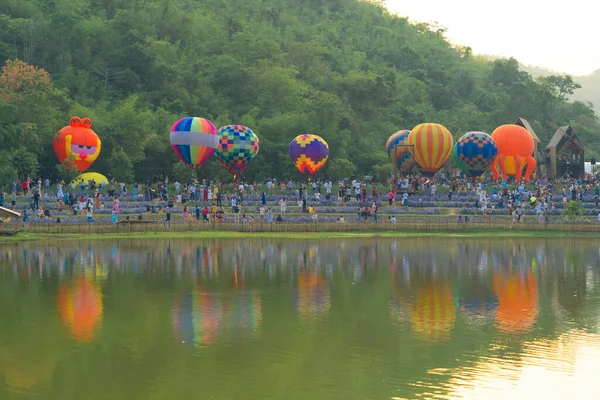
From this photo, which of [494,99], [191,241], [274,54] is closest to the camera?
[191,241]

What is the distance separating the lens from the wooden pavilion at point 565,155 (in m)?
104

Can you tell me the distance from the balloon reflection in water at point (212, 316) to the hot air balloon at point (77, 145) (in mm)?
42511

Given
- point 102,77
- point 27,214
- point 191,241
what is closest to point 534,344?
point 191,241

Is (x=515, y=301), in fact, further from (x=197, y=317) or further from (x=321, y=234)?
(x=321, y=234)

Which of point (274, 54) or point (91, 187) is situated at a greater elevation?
point (274, 54)

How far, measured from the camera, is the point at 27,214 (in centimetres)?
5603

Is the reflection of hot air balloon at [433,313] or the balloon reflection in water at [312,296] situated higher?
the balloon reflection in water at [312,296]

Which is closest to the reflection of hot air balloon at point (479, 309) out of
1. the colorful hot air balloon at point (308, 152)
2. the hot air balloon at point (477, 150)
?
the colorful hot air balloon at point (308, 152)

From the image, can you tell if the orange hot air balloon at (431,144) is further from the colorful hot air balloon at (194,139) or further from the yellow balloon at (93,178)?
the yellow balloon at (93,178)

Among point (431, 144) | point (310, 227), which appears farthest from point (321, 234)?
point (431, 144)

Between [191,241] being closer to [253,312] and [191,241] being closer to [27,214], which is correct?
[27,214]

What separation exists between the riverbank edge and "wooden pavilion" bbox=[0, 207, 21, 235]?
0.44m

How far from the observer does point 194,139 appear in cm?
7388

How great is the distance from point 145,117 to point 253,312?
2208 inches
